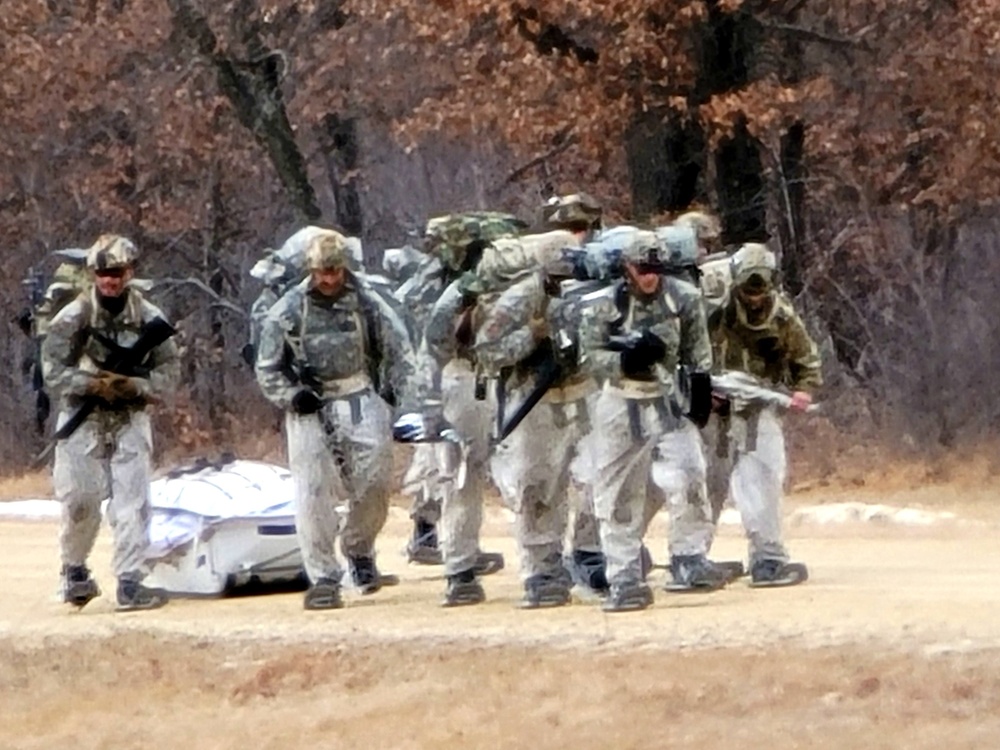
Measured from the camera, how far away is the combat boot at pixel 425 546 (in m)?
19.2

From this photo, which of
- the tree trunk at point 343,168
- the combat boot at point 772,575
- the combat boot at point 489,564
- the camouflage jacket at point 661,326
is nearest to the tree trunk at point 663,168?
the tree trunk at point 343,168

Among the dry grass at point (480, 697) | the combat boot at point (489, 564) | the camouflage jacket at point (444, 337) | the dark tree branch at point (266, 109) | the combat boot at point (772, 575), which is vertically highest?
the dark tree branch at point (266, 109)

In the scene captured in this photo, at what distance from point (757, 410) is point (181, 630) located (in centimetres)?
367

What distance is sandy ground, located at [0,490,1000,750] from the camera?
1238 cm

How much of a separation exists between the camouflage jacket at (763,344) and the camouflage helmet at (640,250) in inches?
56.0

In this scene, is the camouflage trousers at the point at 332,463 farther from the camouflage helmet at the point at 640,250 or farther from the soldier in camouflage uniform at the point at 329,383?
the camouflage helmet at the point at 640,250

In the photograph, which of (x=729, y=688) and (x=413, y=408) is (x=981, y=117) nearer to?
(x=413, y=408)

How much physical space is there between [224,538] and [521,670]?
4.07 metres

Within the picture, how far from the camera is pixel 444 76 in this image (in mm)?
31625

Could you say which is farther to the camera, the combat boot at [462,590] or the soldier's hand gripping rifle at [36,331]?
the soldier's hand gripping rifle at [36,331]

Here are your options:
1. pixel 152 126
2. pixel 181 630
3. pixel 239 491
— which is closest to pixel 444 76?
pixel 152 126

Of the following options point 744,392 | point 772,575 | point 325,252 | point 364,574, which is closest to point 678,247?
point 744,392

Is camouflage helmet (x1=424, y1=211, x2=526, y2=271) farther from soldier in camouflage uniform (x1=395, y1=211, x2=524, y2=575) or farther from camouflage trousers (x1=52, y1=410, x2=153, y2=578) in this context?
camouflage trousers (x1=52, y1=410, x2=153, y2=578)

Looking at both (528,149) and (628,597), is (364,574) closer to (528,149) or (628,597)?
(628,597)
